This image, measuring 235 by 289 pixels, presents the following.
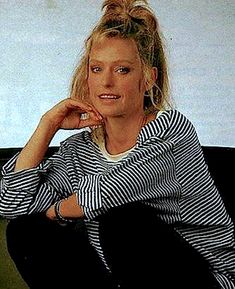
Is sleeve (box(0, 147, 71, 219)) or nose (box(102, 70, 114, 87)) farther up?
nose (box(102, 70, 114, 87))

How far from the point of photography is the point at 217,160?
1608 millimetres

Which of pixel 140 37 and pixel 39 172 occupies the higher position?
pixel 140 37

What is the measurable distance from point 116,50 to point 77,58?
2.10ft

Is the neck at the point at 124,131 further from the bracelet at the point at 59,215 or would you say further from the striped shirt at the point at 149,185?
the bracelet at the point at 59,215

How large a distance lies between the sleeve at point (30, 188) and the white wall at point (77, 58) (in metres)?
0.56

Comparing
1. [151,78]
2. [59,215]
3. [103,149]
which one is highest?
[151,78]

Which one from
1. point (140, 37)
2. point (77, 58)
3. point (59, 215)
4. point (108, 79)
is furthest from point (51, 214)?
point (77, 58)

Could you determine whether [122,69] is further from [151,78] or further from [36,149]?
[36,149]

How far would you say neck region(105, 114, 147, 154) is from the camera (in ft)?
4.70

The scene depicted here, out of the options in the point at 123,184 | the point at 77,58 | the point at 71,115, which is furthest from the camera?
the point at 77,58

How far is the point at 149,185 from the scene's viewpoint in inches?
51.5

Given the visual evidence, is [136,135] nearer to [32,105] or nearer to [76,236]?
[76,236]

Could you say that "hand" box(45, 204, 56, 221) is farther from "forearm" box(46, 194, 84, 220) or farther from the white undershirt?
the white undershirt

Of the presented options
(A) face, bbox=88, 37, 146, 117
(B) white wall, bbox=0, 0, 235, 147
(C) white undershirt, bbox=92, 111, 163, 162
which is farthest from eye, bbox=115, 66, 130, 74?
(B) white wall, bbox=0, 0, 235, 147
